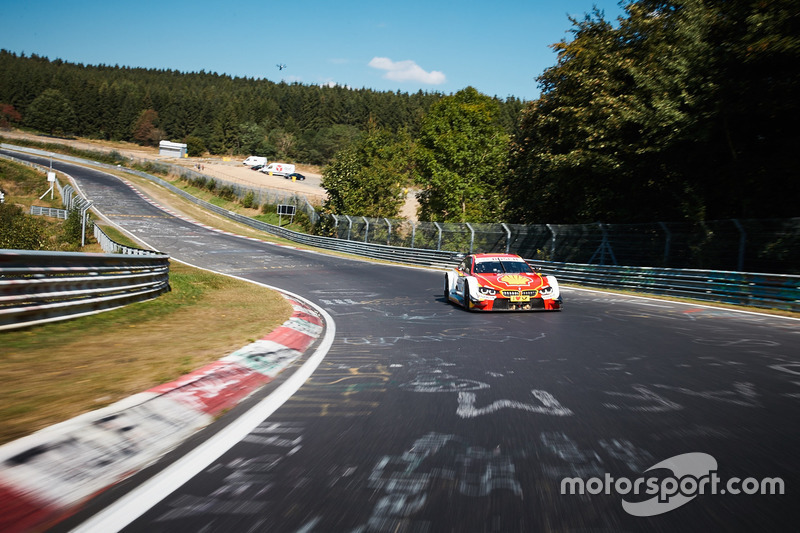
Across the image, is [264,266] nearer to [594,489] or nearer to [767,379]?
[767,379]

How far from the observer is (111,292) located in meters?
12.0

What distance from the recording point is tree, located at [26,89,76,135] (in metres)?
148

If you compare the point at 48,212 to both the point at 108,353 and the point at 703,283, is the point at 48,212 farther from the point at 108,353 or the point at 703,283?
the point at 108,353

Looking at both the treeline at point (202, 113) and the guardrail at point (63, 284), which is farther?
the treeline at point (202, 113)

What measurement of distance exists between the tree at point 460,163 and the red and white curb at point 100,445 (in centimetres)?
5203

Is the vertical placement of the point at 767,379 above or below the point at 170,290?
above

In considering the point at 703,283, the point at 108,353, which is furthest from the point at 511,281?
the point at 108,353

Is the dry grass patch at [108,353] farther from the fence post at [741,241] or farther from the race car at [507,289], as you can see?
the fence post at [741,241]

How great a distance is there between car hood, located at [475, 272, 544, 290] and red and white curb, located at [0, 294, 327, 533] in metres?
8.50

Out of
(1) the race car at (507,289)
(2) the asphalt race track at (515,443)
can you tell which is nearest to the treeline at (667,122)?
(1) the race car at (507,289)

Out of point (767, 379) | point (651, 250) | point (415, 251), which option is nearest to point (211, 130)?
point (415, 251)

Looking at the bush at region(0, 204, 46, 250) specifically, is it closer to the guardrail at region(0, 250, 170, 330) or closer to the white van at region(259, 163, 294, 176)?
the guardrail at region(0, 250, 170, 330)

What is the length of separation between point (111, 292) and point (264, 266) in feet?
62.7

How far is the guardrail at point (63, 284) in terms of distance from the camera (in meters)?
8.17
